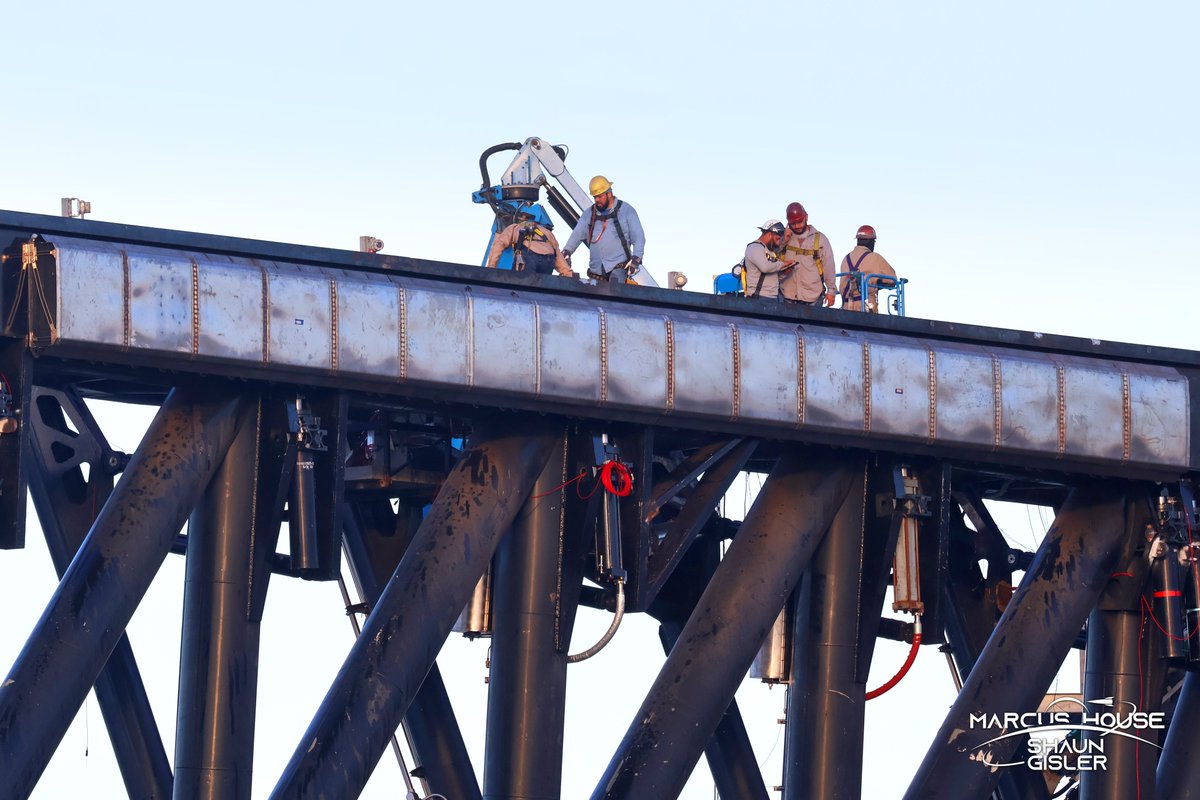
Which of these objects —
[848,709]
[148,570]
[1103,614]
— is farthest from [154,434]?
[1103,614]

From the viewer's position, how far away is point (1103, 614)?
33.0 meters

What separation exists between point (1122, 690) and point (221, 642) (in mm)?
11994

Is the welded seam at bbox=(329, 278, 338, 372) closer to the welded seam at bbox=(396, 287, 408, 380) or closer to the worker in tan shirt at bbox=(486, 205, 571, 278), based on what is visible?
the welded seam at bbox=(396, 287, 408, 380)

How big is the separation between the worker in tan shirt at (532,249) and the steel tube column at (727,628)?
12.2 feet

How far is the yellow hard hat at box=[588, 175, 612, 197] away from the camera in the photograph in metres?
31.4

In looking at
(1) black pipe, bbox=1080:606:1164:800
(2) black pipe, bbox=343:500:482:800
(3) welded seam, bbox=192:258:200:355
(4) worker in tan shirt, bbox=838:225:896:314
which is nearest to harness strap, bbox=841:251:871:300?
(4) worker in tan shirt, bbox=838:225:896:314

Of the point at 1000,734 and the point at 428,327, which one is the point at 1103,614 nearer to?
the point at 1000,734

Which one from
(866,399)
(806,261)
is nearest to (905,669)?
(866,399)

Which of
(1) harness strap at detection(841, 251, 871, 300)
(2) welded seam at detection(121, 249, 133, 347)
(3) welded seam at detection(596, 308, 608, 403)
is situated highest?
(1) harness strap at detection(841, 251, 871, 300)

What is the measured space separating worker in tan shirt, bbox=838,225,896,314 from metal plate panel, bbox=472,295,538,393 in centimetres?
676

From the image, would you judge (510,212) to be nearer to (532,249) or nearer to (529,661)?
(532,249)

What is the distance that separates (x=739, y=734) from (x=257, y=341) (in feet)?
35.2

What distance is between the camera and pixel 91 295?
84.9 ft

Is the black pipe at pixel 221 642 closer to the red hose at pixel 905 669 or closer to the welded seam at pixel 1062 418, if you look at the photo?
the red hose at pixel 905 669
